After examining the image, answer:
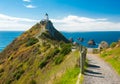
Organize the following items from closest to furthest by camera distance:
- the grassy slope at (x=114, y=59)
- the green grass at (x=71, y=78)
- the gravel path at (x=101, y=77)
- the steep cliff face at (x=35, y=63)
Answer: the gravel path at (x=101, y=77), the green grass at (x=71, y=78), the grassy slope at (x=114, y=59), the steep cliff face at (x=35, y=63)

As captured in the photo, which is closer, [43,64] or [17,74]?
[43,64]

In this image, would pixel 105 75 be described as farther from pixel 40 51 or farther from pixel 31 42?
pixel 31 42

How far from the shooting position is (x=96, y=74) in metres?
27.0

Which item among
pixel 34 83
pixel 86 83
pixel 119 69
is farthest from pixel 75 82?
pixel 34 83

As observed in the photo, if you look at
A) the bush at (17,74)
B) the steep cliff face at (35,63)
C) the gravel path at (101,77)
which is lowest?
the bush at (17,74)

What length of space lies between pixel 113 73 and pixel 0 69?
4774 centimetres

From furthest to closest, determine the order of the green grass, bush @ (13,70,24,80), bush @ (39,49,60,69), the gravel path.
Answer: bush @ (13,70,24,80) < bush @ (39,49,60,69) < the green grass < the gravel path

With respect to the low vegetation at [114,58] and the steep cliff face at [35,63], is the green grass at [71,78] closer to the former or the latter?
the low vegetation at [114,58]

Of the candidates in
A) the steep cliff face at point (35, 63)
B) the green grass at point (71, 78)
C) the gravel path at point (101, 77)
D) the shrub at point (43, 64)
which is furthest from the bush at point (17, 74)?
the gravel path at point (101, 77)

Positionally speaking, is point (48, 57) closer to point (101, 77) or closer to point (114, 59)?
point (114, 59)

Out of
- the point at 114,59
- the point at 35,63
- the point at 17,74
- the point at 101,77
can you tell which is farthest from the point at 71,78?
the point at 17,74

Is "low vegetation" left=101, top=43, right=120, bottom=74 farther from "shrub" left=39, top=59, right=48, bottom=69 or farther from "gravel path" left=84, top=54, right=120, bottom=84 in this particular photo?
"shrub" left=39, top=59, right=48, bottom=69

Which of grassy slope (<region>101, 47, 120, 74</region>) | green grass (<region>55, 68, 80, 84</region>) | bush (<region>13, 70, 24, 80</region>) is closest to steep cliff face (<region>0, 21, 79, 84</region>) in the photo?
bush (<region>13, 70, 24, 80</region>)

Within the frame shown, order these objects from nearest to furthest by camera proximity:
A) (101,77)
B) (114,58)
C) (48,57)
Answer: (101,77) → (114,58) → (48,57)
